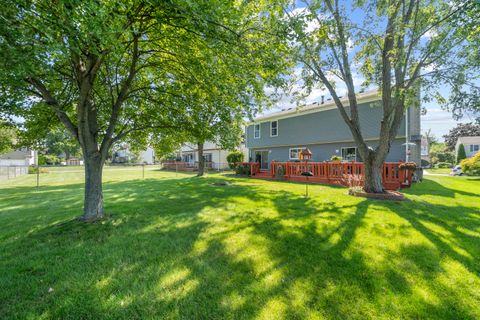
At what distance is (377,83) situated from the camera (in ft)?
27.2

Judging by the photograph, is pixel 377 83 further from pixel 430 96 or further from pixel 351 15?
pixel 351 15

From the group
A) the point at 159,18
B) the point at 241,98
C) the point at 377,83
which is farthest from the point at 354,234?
the point at 377,83

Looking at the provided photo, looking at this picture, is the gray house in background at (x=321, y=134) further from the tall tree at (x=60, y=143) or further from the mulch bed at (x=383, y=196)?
the tall tree at (x=60, y=143)

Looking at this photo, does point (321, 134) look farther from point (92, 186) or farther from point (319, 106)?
point (92, 186)

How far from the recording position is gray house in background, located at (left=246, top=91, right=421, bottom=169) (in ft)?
43.0

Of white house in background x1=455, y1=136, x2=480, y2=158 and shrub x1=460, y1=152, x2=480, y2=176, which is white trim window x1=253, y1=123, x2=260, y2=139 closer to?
shrub x1=460, y1=152, x2=480, y2=176

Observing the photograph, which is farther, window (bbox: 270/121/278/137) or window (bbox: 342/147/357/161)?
window (bbox: 270/121/278/137)

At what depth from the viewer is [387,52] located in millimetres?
6926

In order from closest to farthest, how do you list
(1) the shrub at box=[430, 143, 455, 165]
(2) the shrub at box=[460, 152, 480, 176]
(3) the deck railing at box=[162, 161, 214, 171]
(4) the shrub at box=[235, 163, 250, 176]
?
1. (2) the shrub at box=[460, 152, 480, 176]
2. (4) the shrub at box=[235, 163, 250, 176]
3. (3) the deck railing at box=[162, 161, 214, 171]
4. (1) the shrub at box=[430, 143, 455, 165]

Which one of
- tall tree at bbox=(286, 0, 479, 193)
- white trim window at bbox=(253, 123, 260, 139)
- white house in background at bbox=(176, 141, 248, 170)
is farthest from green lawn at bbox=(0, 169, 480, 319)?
white house in background at bbox=(176, 141, 248, 170)

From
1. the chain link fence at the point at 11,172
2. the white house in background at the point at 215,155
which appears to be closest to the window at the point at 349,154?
the white house in background at the point at 215,155

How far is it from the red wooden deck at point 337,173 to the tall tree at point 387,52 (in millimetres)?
2452

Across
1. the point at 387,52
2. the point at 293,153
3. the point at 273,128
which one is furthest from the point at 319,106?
the point at 387,52

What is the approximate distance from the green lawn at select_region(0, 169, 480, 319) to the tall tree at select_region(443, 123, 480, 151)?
56212 millimetres
